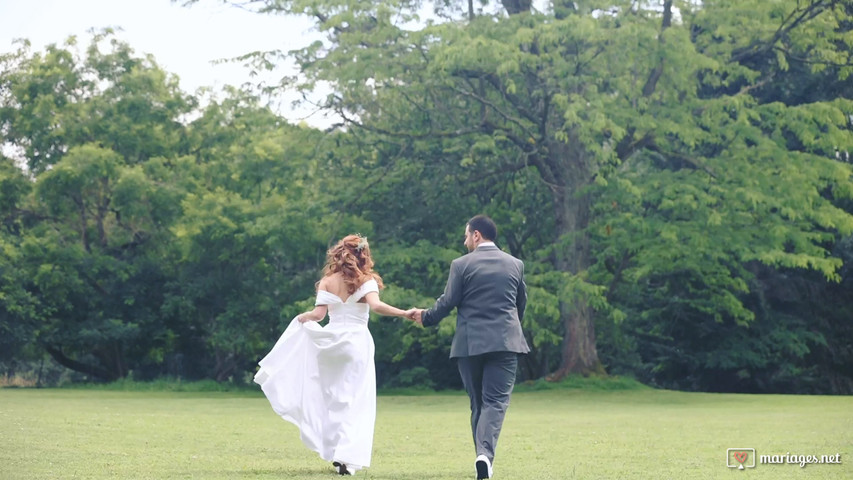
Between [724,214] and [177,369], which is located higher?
[724,214]

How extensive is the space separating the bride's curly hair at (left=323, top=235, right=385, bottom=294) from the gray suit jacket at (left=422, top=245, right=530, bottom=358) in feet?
2.48

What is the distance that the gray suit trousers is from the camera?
28.8 ft

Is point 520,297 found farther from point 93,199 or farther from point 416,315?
point 93,199

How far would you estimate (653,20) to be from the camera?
2609cm

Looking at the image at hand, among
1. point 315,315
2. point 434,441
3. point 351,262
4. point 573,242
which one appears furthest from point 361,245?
point 573,242

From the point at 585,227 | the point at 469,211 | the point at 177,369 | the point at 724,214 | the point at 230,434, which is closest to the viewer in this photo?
the point at 230,434

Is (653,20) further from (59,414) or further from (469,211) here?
(59,414)

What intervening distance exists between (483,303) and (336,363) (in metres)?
1.46

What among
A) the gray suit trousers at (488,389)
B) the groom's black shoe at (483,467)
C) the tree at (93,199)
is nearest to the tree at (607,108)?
the tree at (93,199)

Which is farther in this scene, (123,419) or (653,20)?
(653,20)

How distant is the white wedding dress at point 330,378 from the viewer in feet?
31.4

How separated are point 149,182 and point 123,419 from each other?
63.0ft

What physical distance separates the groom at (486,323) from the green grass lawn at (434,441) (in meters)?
0.65

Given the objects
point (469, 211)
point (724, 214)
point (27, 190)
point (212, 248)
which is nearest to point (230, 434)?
point (724, 214)
